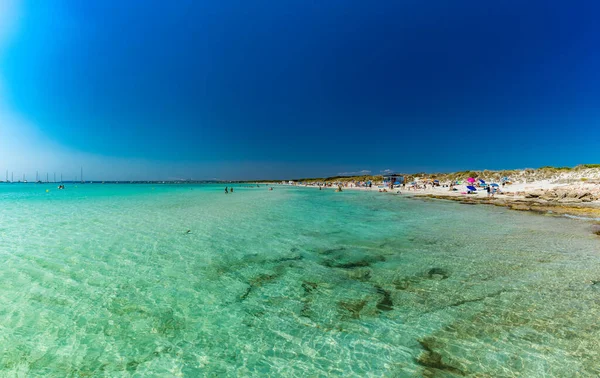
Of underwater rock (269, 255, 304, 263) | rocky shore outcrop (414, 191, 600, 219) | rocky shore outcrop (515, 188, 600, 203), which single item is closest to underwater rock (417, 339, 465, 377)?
underwater rock (269, 255, 304, 263)

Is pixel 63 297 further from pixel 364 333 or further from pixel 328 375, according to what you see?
pixel 364 333

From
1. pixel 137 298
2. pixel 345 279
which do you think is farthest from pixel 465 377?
pixel 137 298

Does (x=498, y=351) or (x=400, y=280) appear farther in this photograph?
(x=400, y=280)

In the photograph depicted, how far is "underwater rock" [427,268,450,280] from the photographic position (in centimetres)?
703

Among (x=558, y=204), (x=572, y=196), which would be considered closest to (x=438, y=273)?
(x=558, y=204)

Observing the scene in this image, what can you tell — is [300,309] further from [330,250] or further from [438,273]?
[330,250]

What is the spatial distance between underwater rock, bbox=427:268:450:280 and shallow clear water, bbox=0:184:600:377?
28mm

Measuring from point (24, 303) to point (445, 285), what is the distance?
9.34m

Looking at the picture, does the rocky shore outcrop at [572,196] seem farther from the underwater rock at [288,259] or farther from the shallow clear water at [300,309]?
the underwater rock at [288,259]

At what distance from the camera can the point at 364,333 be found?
14.7 feet

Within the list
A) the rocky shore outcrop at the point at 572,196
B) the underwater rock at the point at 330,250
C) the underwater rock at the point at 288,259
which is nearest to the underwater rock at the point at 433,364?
the underwater rock at the point at 288,259

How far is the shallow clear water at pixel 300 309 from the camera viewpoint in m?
3.78

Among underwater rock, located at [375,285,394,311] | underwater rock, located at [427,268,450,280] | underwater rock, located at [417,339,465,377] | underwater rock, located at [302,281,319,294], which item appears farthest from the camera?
underwater rock, located at [427,268,450,280]

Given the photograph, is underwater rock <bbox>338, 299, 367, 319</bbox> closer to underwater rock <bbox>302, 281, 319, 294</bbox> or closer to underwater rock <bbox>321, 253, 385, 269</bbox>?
underwater rock <bbox>302, 281, 319, 294</bbox>
